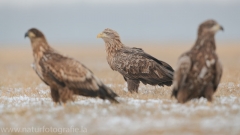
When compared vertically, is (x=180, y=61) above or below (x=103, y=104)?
above

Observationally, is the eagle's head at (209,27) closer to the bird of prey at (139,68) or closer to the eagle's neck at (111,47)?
the bird of prey at (139,68)

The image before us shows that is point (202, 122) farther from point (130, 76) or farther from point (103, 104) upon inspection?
point (130, 76)

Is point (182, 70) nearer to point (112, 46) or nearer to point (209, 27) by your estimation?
point (209, 27)

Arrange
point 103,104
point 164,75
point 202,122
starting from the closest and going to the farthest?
point 202,122 → point 103,104 → point 164,75

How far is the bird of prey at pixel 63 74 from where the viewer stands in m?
9.62

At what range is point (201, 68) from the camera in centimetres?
926

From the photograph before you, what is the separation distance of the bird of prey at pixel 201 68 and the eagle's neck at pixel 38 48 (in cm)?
291

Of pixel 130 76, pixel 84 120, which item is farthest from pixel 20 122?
pixel 130 76

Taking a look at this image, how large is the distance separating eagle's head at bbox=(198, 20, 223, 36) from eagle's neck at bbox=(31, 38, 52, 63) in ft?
11.0

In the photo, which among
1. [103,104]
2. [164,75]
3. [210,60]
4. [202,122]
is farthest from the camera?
[164,75]

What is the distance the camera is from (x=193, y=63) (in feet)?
30.6

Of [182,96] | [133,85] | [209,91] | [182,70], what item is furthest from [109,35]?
[209,91]

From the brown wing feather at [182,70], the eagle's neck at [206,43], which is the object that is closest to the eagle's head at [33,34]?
the brown wing feather at [182,70]

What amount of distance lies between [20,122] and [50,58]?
1.97 meters
